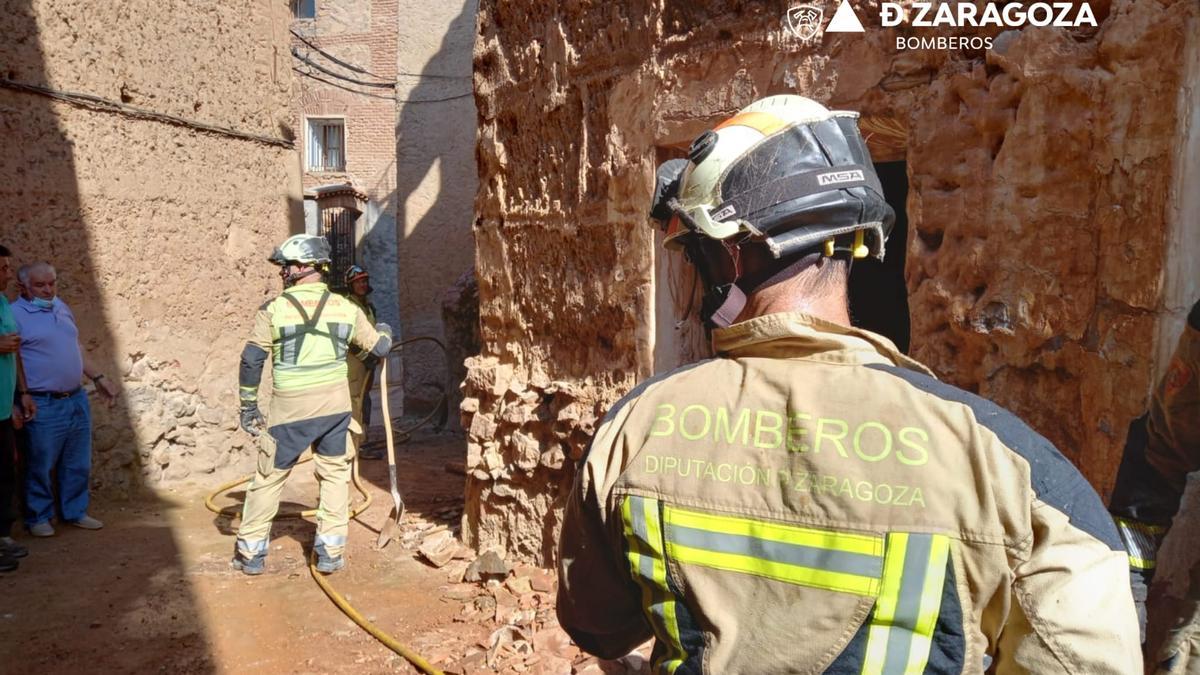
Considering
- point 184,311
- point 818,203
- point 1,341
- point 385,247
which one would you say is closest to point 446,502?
point 184,311

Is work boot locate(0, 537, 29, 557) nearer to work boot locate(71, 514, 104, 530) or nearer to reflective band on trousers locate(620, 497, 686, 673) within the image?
work boot locate(71, 514, 104, 530)

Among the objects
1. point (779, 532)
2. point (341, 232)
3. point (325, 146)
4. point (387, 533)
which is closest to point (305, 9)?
point (325, 146)

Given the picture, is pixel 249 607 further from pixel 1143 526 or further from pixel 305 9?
pixel 305 9

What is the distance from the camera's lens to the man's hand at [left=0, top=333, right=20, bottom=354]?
538 centimetres

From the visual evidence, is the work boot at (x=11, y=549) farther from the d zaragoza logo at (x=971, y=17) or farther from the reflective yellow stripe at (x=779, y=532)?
the d zaragoza logo at (x=971, y=17)

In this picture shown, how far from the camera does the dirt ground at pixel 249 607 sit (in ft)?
13.8

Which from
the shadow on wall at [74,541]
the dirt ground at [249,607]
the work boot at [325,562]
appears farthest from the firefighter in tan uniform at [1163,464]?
the work boot at [325,562]

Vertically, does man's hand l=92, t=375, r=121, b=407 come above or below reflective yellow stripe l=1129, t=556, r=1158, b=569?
below

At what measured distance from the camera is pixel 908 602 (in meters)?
1.24

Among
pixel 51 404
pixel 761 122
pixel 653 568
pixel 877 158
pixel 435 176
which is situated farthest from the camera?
pixel 435 176

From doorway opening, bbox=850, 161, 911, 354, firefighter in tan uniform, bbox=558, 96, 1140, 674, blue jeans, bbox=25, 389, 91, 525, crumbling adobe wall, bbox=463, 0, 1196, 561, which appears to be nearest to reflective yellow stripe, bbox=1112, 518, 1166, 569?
crumbling adobe wall, bbox=463, 0, 1196, 561

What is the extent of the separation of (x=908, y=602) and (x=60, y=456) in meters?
6.50

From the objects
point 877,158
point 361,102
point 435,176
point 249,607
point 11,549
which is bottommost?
point 249,607

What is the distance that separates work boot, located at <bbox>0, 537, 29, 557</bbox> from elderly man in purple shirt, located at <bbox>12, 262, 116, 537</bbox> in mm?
370
